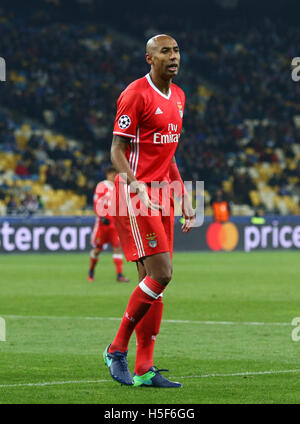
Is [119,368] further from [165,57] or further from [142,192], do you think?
[165,57]

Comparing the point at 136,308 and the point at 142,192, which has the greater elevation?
the point at 142,192

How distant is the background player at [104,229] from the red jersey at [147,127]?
35.7 ft

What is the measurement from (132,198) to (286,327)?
4468mm

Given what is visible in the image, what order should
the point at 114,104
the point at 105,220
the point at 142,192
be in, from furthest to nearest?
the point at 114,104 → the point at 105,220 → the point at 142,192

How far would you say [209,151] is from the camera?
35375 millimetres

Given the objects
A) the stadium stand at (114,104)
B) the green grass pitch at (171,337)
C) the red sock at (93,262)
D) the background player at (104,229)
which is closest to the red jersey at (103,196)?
the background player at (104,229)

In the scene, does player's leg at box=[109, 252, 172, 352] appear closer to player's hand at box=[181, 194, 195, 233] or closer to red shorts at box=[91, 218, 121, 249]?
player's hand at box=[181, 194, 195, 233]

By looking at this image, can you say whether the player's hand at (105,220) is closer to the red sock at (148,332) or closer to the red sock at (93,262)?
the red sock at (93,262)

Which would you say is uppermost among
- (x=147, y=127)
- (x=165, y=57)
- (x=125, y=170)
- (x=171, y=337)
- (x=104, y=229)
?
(x=165, y=57)

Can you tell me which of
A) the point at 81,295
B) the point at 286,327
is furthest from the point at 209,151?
the point at 286,327

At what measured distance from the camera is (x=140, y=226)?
6.64 meters

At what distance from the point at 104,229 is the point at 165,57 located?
11.8 meters

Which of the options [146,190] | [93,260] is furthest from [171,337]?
[93,260]
